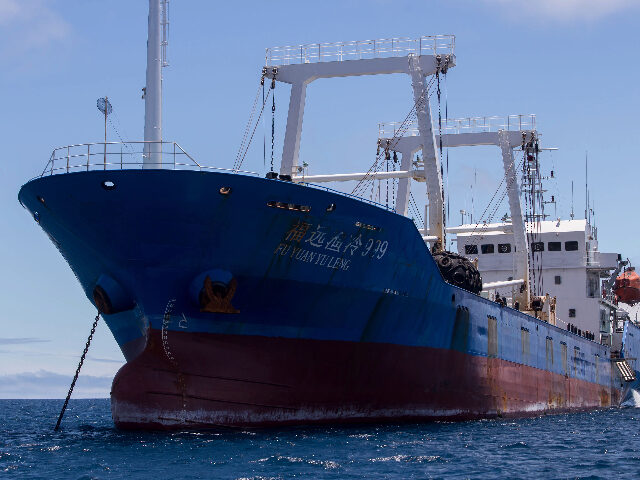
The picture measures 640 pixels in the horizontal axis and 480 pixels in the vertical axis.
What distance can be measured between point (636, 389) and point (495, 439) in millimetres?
29849

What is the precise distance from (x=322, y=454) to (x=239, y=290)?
4532mm

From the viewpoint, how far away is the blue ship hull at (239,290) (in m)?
18.8


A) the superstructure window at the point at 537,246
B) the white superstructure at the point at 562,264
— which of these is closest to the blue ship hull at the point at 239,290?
the white superstructure at the point at 562,264

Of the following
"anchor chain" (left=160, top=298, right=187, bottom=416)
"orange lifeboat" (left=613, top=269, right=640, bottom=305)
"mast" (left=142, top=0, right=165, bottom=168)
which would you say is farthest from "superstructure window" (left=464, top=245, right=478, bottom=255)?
"anchor chain" (left=160, top=298, right=187, bottom=416)

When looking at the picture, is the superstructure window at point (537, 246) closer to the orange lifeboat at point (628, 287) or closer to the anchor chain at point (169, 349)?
the orange lifeboat at point (628, 287)

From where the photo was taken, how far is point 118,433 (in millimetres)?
19781

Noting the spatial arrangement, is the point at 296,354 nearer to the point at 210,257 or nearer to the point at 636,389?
the point at 210,257

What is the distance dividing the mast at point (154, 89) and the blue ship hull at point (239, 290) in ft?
7.19

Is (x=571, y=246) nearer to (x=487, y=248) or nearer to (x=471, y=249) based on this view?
(x=487, y=248)

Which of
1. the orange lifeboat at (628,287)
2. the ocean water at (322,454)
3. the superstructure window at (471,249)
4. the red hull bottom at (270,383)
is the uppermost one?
the superstructure window at (471,249)

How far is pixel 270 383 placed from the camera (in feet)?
64.7

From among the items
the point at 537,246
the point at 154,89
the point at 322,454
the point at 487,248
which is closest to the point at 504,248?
the point at 487,248

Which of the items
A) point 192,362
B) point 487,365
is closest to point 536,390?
point 487,365

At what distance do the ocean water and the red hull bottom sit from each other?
0.41 meters
